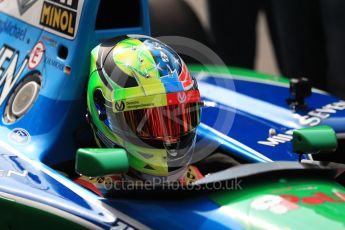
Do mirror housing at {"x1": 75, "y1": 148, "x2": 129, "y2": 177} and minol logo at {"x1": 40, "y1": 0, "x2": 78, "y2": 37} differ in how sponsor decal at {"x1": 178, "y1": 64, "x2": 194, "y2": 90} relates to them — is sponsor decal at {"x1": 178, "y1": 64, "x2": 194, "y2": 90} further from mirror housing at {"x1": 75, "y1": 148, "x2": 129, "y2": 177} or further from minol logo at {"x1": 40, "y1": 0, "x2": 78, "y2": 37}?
minol logo at {"x1": 40, "y1": 0, "x2": 78, "y2": 37}

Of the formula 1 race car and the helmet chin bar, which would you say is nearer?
the formula 1 race car

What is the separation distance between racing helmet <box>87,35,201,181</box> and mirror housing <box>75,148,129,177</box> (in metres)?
0.25

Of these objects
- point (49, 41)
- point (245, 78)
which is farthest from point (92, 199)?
point (245, 78)

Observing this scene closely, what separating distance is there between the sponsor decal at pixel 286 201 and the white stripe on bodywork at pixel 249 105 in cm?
95

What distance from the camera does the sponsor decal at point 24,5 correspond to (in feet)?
12.5

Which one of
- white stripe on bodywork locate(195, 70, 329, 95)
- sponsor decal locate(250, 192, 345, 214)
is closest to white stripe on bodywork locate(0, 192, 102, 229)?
sponsor decal locate(250, 192, 345, 214)

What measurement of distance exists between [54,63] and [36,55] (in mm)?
131

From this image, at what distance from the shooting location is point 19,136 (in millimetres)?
3561

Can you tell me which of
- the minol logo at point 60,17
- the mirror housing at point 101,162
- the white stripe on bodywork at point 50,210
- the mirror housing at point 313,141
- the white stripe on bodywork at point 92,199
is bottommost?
the white stripe on bodywork at point 50,210

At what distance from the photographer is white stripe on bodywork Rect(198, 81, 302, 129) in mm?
4051

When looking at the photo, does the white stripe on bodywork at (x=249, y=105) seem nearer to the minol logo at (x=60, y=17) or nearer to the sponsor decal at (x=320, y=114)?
the sponsor decal at (x=320, y=114)

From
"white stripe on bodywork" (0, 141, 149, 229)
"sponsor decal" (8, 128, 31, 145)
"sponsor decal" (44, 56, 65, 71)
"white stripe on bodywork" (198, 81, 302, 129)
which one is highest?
"sponsor decal" (44, 56, 65, 71)

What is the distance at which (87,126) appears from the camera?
3.62 m

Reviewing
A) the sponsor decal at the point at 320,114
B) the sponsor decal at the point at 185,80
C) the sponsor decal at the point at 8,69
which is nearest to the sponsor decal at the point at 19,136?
the sponsor decal at the point at 8,69
